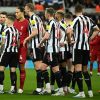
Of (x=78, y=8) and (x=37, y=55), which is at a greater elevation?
(x=78, y=8)

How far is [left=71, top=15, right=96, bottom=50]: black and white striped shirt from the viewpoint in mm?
11898

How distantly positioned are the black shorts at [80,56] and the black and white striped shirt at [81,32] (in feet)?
0.30

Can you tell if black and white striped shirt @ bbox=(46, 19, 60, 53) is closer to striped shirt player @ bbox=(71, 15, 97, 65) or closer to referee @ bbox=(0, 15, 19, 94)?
striped shirt player @ bbox=(71, 15, 97, 65)

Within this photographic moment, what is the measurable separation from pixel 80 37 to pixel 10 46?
5.64ft

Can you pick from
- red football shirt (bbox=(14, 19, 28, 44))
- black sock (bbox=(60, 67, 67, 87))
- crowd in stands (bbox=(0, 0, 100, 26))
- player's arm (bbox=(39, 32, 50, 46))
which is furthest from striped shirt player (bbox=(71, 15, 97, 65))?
crowd in stands (bbox=(0, 0, 100, 26))

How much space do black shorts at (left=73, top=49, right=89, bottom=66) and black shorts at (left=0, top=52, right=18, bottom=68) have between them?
1.51 m

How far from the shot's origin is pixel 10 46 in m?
12.4

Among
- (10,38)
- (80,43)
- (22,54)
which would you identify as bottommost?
(22,54)

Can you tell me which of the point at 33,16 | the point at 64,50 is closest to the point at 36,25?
the point at 33,16

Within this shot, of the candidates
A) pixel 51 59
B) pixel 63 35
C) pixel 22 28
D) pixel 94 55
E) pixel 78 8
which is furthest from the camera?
pixel 94 55

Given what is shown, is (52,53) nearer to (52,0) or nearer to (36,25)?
(36,25)

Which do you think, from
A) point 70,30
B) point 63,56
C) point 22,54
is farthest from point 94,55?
point 70,30

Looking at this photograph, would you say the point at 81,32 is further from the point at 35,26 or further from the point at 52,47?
the point at 35,26

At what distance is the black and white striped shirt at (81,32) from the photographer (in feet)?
39.0
